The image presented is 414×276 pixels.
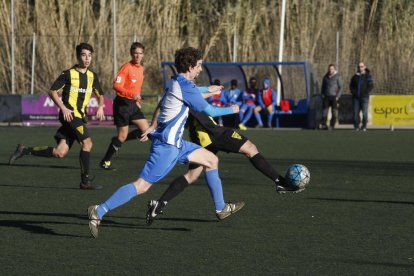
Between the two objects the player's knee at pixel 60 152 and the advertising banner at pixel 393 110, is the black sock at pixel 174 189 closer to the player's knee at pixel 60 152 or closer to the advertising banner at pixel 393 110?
the player's knee at pixel 60 152

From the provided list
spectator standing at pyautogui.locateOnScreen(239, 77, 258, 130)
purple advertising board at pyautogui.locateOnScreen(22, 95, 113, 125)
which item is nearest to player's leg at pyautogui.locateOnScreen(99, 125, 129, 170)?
spectator standing at pyautogui.locateOnScreen(239, 77, 258, 130)

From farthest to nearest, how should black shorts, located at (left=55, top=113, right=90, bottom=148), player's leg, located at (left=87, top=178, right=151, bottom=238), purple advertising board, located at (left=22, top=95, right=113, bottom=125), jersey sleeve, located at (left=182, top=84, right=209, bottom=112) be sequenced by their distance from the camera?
purple advertising board, located at (left=22, top=95, right=113, bottom=125) → black shorts, located at (left=55, top=113, right=90, bottom=148) → jersey sleeve, located at (left=182, top=84, right=209, bottom=112) → player's leg, located at (left=87, top=178, right=151, bottom=238)

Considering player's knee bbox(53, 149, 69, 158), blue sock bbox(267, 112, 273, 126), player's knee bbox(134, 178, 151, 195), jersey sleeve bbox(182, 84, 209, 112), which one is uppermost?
jersey sleeve bbox(182, 84, 209, 112)

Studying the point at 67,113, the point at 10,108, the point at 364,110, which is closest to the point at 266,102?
the point at 364,110

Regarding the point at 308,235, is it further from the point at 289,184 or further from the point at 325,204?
the point at 325,204

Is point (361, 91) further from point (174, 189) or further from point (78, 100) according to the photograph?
point (174, 189)

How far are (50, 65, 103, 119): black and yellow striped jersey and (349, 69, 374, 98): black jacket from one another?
→ 594 inches

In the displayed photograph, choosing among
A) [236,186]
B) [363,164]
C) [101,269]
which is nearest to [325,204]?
[236,186]

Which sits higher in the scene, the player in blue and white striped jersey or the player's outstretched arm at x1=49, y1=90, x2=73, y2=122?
the player in blue and white striped jersey

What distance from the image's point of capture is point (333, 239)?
8500mm

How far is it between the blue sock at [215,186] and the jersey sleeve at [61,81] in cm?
385

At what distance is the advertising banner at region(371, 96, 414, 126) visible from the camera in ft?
93.3

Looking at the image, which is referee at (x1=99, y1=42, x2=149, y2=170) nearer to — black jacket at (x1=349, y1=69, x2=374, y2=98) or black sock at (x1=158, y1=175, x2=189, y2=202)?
black sock at (x1=158, y1=175, x2=189, y2=202)

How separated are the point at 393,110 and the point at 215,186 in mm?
19811
